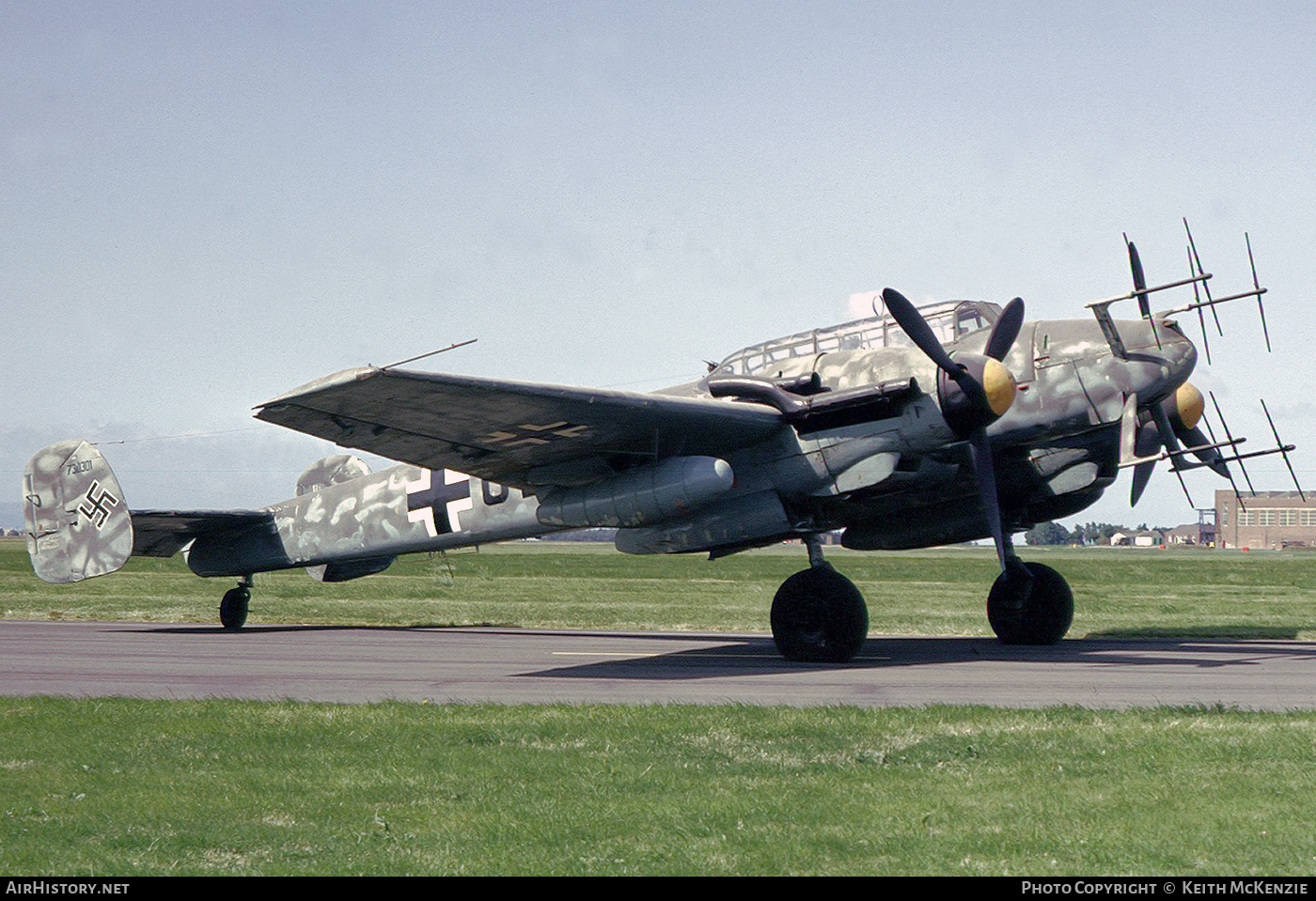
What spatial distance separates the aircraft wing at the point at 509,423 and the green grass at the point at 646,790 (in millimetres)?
3336

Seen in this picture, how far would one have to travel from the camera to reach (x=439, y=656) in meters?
18.1

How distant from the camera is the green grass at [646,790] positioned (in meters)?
6.68

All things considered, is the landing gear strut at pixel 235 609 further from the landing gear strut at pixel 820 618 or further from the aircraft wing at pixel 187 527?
the landing gear strut at pixel 820 618

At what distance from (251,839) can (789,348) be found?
464 inches

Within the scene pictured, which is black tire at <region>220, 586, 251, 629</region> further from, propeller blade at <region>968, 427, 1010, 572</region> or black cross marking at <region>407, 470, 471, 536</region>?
propeller blade at <region>968, 427, 1010, 572</region>

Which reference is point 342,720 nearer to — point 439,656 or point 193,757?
point 193,757

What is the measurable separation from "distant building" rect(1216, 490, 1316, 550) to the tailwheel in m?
144

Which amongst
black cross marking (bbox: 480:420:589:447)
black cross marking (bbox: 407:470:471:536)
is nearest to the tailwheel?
black cross marking (bbox: 480:420:589:447)

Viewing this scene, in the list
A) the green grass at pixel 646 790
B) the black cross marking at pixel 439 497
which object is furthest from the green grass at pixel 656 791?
the black cross marking at pixel 439 497

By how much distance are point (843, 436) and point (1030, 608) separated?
17.5ft

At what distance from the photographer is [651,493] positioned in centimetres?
1562

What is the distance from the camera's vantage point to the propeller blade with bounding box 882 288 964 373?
1499 centimetres

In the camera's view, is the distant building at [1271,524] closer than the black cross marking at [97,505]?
No
